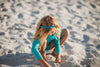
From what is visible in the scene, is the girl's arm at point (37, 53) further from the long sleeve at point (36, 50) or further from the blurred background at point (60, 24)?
the blurred background at point (60, 24)

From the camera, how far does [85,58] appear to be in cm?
176

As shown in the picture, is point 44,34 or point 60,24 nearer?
point 44,34

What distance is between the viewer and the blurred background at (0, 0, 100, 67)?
1718mm

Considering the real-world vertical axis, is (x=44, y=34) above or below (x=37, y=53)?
above

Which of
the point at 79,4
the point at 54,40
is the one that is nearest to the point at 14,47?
the point at 54,40

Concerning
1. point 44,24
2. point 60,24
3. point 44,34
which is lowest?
point 60,24

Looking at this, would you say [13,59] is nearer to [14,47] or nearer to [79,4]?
[14,47]

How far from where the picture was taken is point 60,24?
2.74 m

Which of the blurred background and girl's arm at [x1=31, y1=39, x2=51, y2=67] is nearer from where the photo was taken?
girl's arm at [x1=31, y1=39, x2=51, y2=67]

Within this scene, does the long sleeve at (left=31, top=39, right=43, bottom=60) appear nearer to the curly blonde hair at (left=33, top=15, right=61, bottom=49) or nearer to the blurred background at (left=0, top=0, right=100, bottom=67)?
the curly blonde hair at (left=33, top=15, right=61, bottom=49)

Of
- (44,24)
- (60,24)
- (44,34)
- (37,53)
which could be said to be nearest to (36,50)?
(37,53)

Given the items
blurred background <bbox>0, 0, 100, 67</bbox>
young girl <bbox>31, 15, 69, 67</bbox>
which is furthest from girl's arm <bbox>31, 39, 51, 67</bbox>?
blurred background <bbox>0, 0, 100, 67</bbox>

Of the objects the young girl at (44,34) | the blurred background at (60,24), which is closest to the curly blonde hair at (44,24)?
the young girl at (44,34)

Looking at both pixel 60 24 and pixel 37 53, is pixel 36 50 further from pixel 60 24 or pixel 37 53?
pixel 60 24
